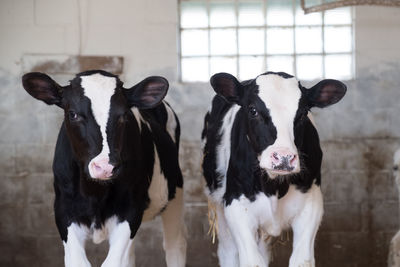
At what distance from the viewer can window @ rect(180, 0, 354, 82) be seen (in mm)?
7840

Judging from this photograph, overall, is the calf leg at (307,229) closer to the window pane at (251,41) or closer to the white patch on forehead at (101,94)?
the white patch on forehead at (101,94)

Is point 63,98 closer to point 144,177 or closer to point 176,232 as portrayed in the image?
point 144,177

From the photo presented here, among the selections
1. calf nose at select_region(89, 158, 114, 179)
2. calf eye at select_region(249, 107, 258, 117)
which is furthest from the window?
calf nose at select_region(89, 158, 114, 179)

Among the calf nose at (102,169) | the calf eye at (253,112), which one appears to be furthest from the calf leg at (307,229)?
the calf nose at (102,169)

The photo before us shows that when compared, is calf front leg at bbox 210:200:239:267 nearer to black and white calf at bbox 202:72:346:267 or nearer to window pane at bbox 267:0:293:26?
black and white calf at bbox 202:72:346:267

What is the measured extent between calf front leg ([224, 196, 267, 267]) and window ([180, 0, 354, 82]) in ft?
9.25

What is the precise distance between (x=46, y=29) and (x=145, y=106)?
3.20 meters

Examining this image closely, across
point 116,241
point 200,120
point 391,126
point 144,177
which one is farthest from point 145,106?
point 391,126

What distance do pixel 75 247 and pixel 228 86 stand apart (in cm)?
141

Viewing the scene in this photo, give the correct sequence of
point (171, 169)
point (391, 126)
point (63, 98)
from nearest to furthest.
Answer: point (63, 98), point (171, 169), point (391, 126)

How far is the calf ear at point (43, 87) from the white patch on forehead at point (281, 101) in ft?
4.09

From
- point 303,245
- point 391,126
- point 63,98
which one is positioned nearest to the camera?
point 63,98

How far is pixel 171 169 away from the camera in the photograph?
5.98 meters

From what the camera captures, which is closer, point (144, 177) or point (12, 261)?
point (144, 177)
